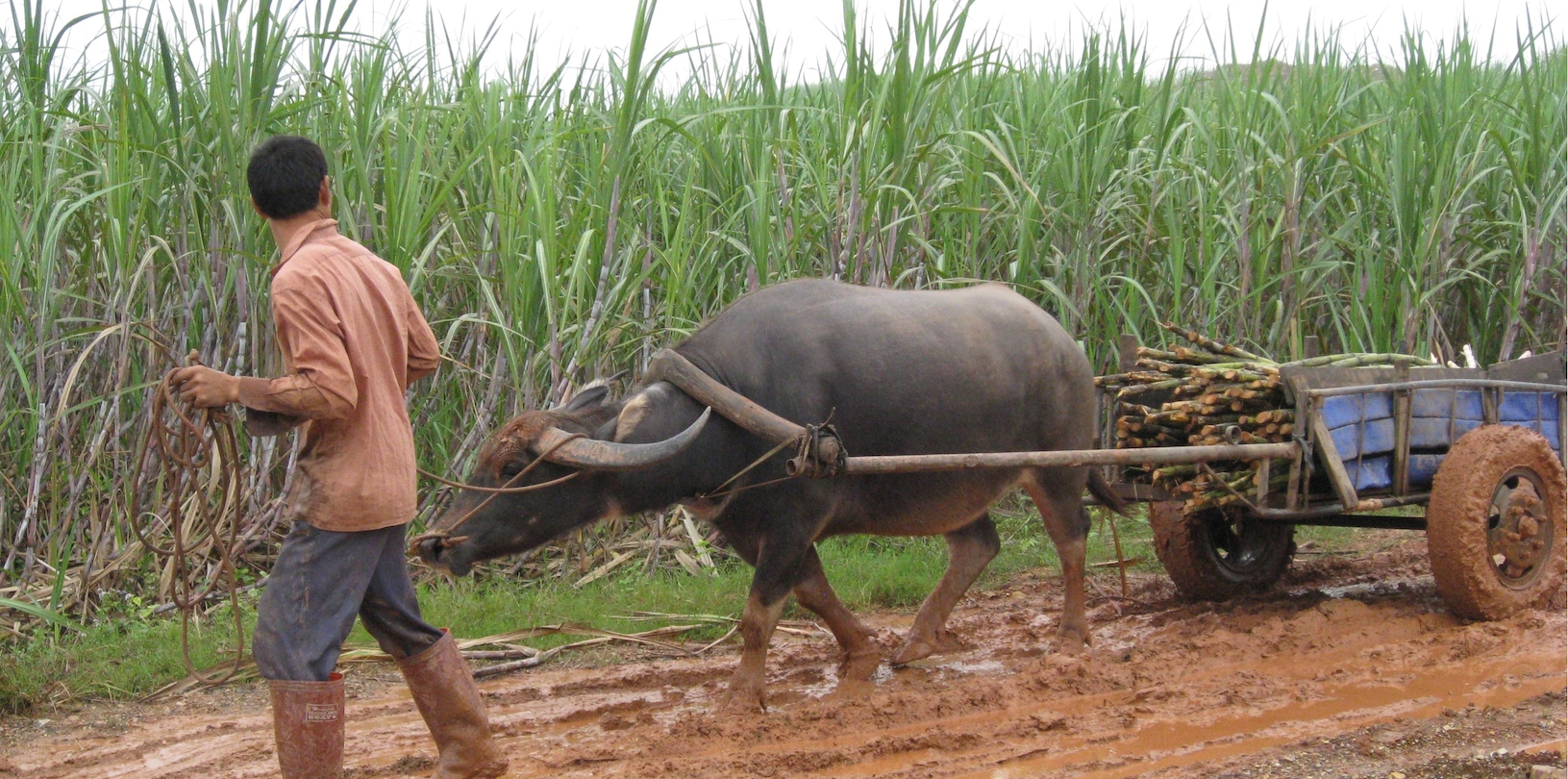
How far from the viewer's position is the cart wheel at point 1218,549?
16.6ft

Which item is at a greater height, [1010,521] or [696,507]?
[696,507]

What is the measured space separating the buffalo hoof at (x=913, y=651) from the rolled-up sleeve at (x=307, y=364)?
2382mm

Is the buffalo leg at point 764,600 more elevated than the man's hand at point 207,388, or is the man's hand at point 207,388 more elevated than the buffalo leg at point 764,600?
the man's hand at point 207,388

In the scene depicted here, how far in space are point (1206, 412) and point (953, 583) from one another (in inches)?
41.5

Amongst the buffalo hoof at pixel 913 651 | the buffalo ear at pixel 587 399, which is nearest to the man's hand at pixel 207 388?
the buffalo ear at pixel 587 399

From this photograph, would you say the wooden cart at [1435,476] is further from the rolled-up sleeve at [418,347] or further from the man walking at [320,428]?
the man walking at [320,428]

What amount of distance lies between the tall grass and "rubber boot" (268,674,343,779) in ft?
6.98

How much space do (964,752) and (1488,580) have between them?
2.11 meters

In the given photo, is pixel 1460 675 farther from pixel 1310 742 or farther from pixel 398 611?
pixel 398 611

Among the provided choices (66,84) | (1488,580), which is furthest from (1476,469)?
(66,84)

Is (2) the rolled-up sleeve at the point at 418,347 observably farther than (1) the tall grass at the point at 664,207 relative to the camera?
No

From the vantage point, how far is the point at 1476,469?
4.44 metres

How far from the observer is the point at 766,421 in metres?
3.81

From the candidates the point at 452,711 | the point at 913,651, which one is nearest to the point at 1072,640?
the point at 913,651
